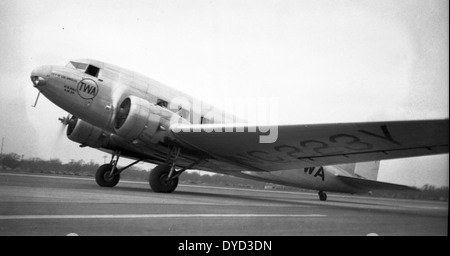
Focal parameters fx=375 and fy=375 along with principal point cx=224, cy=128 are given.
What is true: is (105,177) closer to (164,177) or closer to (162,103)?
(164,177)

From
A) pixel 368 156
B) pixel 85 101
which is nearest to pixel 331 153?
pixel 368 156

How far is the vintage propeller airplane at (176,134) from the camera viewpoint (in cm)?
623

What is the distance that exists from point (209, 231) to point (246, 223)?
2.71 ft

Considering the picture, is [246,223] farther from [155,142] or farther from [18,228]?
[155,142]

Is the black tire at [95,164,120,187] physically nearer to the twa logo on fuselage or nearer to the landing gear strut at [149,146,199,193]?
the landing gear strut at [149,146,199,193]

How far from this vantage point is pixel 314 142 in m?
6.85

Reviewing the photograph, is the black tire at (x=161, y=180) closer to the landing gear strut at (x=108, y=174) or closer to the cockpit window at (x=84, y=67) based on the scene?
the landing gear strut at (x=108, y=174)

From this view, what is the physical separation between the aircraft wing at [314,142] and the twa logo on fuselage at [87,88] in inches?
74.7

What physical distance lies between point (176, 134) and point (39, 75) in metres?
2.95

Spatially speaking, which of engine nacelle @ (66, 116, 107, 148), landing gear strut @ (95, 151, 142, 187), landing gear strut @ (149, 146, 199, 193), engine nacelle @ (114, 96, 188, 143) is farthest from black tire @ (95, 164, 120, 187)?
engine nacelle @ (114, 96, 188, 143)

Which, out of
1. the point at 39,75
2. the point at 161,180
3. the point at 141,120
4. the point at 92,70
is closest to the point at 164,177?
the point at 161,180

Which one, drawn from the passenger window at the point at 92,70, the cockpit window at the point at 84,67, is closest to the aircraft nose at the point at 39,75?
the cockpit window at the point at 84,67

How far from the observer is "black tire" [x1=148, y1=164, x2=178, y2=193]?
8.10 metres
